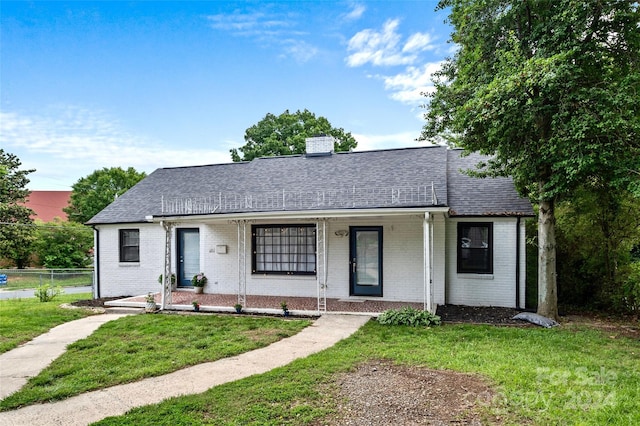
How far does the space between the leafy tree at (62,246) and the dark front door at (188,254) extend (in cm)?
1827

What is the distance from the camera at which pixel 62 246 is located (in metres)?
25.8

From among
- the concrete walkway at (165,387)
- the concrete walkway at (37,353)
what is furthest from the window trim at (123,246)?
the concrete walkway at (165,387)

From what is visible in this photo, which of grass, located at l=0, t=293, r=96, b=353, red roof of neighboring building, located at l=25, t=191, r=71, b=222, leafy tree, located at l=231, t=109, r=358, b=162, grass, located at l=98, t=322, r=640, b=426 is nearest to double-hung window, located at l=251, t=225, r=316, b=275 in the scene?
grass, located at l=98, t=322, r=640, b=426

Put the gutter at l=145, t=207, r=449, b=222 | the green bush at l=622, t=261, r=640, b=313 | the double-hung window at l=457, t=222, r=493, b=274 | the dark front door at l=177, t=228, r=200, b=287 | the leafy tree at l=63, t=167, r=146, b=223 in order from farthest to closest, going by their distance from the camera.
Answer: the leafy tree at l=63, t=167, r=146, b=223
the dark front door at l=177, t=228, r=200, b=287
the double-hung window at l=457, t=222, r=493, b=274
the green bush at l=622, t=261, r=640, b=313
the gutter at l=145, t=207, r=449, b=222

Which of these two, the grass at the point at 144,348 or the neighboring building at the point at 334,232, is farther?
the neighboring building at the point at 334,232

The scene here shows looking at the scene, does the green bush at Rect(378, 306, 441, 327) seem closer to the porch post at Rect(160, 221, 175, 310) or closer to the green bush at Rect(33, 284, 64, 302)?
the porch post at Rect(160, 221, 175, 310)

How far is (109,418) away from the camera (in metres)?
3.80

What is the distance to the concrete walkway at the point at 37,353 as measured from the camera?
5.10 m

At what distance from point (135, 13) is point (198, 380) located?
12.5 metres

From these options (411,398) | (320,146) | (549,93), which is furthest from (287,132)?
(411,398)

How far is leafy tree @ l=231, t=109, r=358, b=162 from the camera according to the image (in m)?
29.1

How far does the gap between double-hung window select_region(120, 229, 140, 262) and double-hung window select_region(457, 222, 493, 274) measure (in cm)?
1085

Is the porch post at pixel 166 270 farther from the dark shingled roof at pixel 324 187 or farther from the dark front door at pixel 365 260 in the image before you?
the dark front door at pixel 365 260

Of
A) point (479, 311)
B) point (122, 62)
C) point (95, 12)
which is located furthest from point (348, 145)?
point (479, 311)
